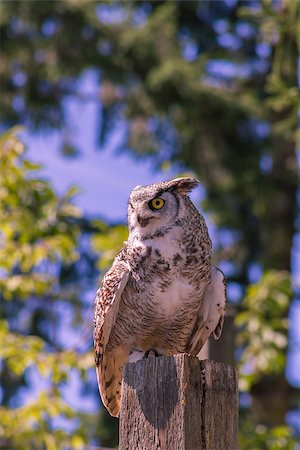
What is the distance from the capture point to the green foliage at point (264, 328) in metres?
6.24

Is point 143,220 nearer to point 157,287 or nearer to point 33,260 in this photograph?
point 157,287

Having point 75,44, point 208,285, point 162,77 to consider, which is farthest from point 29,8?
point 208,285

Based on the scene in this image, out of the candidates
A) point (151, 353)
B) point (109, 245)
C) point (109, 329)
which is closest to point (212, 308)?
point (151, 353)

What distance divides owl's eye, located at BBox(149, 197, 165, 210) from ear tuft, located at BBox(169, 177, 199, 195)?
65 millimetres

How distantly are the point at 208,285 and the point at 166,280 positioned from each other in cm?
25

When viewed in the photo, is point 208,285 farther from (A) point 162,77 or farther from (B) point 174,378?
(A) point 162,77

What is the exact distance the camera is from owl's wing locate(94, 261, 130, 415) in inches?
133

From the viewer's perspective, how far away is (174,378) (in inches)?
99.7

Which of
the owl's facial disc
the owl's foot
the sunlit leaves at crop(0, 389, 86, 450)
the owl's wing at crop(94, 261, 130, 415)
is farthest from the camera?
the sunlit leaves at crop(0, 389, 86, 450)

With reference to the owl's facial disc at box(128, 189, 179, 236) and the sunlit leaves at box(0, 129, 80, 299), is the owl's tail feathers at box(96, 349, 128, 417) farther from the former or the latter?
the sunlit leaves at box(0, 129, 80, 299)

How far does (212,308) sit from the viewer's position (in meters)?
3.50

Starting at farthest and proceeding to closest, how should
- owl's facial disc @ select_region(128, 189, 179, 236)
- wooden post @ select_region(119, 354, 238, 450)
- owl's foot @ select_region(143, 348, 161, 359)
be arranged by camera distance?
1. owl's foot @ select_region(143, 348, 161, 359)
2. owl's facial disc @ select_region(128, 189, 179, 236)
3. wooden post @ select_region(119, 354, 238, 450)

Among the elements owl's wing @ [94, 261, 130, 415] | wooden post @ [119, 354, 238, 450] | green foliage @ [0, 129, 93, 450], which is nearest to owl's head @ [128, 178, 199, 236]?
owl's wing @ [94, 261, 130, 415]

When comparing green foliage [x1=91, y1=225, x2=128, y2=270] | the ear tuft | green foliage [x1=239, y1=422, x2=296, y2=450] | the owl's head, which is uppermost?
green foliage [x1=91, y1=225, x2=128, y2=270]
